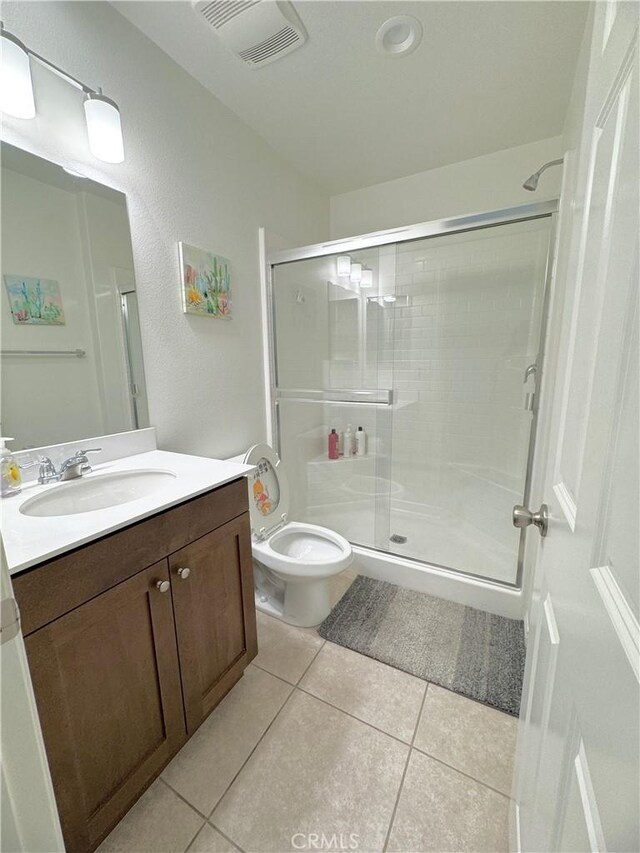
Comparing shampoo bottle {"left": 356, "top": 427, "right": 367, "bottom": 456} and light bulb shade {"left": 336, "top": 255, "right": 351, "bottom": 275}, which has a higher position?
light bulb shade {"left": 336, "top": 255, "right": 351, "bottom": 275}

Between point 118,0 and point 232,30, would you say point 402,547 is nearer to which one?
point 232,30

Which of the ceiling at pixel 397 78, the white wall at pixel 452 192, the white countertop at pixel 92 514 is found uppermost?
the ceiling at pixel 397 78

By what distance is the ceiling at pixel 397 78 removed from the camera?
122 centimetres

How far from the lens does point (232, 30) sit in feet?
4.00

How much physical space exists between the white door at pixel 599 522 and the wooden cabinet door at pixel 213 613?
91 cm

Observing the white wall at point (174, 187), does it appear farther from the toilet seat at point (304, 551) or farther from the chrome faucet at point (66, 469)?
the toilet seat at point (304, 551)

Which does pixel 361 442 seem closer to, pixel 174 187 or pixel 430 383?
pixel 430 383

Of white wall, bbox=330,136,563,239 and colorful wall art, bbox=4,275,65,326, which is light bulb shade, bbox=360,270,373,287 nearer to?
white wall, bbox=330,136,563,239

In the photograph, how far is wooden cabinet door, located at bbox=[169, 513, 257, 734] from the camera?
104cm

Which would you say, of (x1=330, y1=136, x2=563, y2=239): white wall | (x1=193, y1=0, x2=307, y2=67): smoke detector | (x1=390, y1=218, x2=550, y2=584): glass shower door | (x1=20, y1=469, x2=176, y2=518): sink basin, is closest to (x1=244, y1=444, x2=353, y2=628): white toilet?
(x1=20, y1=469, x2=176, y2=518): sink basin

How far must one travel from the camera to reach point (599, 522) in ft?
1.36

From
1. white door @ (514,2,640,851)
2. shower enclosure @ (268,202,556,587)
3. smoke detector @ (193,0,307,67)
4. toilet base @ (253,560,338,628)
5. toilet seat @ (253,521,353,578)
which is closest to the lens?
white door @ (514,2,640,851)

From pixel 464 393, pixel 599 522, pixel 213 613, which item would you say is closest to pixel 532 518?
pixel 599 522

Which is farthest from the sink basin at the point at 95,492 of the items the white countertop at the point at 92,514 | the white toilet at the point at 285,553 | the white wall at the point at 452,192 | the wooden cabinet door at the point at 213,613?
Result: the white wall at the point at 452,192
